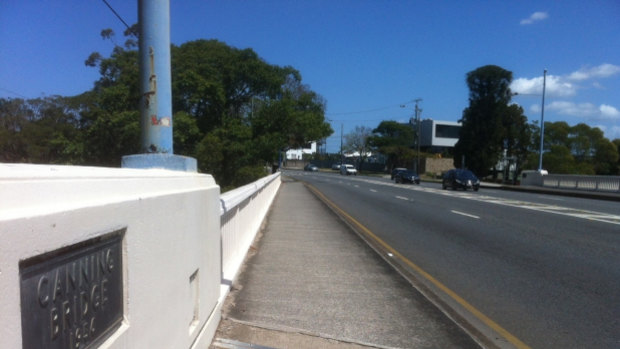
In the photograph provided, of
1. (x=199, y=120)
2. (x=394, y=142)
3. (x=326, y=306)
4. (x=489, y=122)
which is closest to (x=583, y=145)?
(x=489, y=122)

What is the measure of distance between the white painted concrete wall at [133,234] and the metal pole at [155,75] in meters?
0.87

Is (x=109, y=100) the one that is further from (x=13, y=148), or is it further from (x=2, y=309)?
(x=2, y=309)

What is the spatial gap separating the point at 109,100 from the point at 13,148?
10.6 m

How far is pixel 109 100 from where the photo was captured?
121 feet

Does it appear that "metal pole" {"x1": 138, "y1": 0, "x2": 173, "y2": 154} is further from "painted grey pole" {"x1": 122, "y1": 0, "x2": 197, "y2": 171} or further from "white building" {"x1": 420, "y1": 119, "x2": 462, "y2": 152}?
"white building" {"x1": 420, "y1": 119, "x2": 462, "y2": 152}

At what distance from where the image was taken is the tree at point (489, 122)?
5747 cm

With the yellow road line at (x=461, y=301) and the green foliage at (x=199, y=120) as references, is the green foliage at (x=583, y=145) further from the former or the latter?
the yellow road line at (x=461, y=301)

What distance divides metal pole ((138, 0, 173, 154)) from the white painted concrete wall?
34.3 inches

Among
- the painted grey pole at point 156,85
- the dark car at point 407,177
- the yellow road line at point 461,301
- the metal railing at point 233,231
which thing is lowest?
the dark car at point 407,177

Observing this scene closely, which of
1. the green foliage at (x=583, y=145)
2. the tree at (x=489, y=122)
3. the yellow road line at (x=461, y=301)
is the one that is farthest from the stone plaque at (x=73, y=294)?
the green foliage at (x=583, y=145)

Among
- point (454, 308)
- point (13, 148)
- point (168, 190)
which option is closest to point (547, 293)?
point (454, 308)

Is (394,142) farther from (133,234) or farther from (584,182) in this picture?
(133,234)

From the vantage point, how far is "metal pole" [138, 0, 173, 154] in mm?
4512

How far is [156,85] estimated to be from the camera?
461cm
